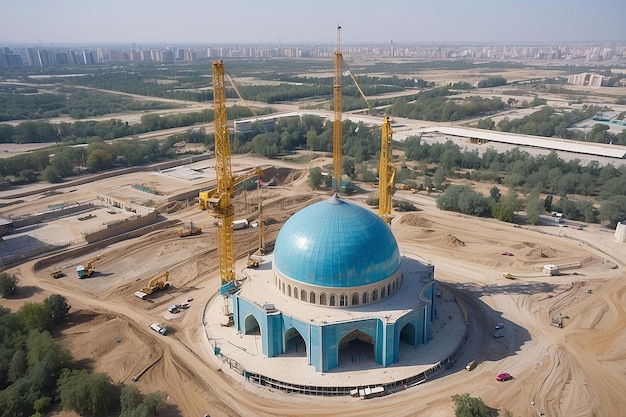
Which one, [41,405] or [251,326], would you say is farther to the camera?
[251,326]

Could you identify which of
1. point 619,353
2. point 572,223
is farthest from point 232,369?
point 572,223

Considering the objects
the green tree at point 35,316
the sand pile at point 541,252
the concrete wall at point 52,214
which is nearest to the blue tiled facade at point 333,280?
the green tree at point 35,316

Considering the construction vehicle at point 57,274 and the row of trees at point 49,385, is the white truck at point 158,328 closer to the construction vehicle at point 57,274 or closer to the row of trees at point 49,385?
the row of trees at point 49,385

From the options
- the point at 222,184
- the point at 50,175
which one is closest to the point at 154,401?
the point at 222,184

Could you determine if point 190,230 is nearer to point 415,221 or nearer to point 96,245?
point 96,245

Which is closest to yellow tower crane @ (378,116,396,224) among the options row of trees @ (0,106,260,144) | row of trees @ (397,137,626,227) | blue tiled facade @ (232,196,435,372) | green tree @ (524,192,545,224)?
blue tiled facade @ (232,196,435,372)

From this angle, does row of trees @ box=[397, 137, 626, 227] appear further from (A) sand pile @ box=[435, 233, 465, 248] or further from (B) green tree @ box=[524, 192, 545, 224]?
(A) sand pile @ box=[435, 233, 465, 248]
